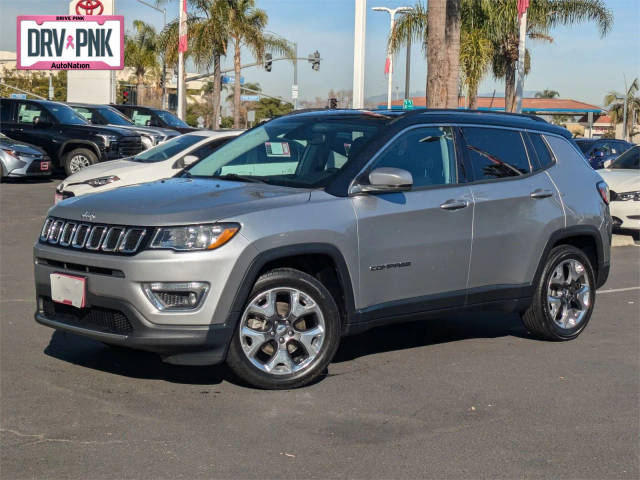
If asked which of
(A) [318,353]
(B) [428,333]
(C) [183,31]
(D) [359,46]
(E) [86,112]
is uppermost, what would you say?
(C) [183,31]

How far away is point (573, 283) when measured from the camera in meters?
7.66

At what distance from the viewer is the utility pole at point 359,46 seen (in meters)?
21.1

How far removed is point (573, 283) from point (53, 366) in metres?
4.03

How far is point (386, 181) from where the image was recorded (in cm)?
605

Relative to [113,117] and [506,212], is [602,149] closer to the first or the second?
[113,117]

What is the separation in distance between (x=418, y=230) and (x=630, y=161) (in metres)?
10.9

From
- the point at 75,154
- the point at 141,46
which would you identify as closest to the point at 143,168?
the point at 75,154

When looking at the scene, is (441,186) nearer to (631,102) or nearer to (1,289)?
(1,289)

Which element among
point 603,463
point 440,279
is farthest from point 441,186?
point 603,463

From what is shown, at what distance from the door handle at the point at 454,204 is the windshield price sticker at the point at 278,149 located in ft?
3.78

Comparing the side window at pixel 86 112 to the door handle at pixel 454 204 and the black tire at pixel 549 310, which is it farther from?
the door handle at pixel 454 204

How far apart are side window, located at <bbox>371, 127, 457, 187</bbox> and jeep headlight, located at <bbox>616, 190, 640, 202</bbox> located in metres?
8.50

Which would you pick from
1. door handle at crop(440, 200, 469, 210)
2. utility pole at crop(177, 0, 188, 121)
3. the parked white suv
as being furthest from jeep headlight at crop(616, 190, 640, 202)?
utility pole at crop(177, 0, 188, 121)

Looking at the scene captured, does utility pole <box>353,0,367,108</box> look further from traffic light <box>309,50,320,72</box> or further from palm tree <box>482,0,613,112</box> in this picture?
traffic light <box>309,50,320,72</box>
